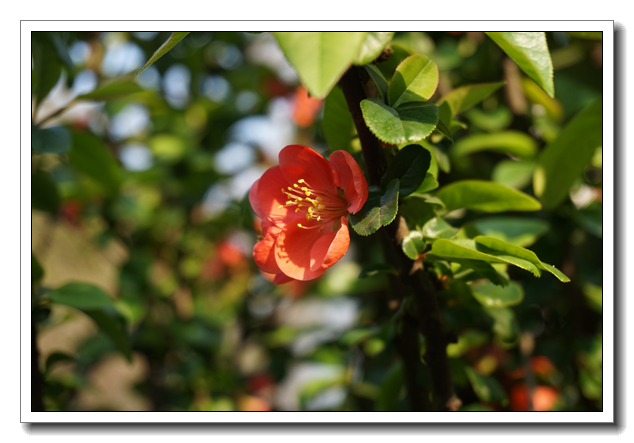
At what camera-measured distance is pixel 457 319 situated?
0.71 meters

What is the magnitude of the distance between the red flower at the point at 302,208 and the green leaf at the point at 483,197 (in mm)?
154

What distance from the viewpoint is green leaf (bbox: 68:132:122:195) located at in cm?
93

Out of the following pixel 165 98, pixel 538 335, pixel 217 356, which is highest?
pixel 165 98

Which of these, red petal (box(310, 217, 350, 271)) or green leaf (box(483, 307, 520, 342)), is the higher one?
red petal (box(310, 217, 350, 271))

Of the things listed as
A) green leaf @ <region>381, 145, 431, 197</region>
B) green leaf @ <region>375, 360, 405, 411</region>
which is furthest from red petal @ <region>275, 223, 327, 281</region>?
green leaf @ <region>375, 360, 405, 411</region>

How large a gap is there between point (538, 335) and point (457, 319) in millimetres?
340

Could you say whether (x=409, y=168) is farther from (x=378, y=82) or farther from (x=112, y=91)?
(x=112, y=91)

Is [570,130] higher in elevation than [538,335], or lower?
higher

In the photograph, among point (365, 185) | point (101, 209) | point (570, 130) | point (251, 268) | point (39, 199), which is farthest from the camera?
point (251, 268)

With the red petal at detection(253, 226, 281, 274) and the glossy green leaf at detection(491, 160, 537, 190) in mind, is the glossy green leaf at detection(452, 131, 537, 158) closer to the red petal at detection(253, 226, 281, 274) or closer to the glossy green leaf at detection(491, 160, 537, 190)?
the glossy green leaf at detection(491, 160, 537, 190)

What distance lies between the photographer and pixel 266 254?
0.48m

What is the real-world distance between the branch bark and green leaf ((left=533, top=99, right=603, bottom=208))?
354 mm
